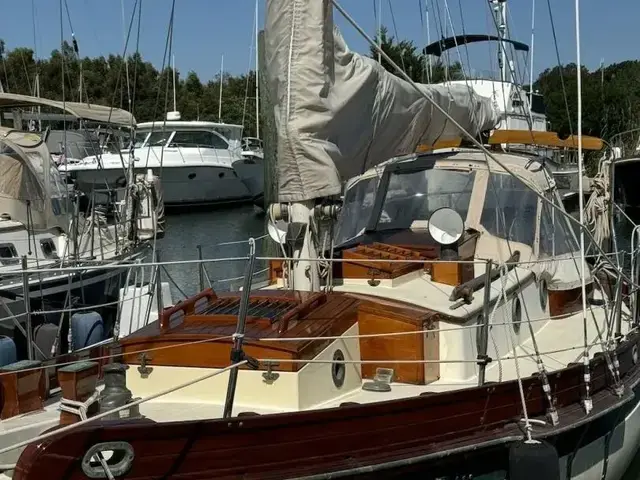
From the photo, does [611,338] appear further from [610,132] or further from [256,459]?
[610,132]

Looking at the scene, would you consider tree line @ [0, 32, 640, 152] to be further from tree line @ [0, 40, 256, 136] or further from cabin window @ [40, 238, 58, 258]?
cabin window @ [40, 238, 58, 258]

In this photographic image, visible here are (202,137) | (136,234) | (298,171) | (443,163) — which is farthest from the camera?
(202,137)

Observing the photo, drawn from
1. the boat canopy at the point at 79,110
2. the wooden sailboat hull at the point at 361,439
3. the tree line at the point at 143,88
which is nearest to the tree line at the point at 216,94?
the tree line at the point at 143,88

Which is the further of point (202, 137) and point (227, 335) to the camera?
point (202, 137)

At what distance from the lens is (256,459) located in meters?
4.40

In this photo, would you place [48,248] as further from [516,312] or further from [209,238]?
[209,238]

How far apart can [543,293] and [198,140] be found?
1214 inches

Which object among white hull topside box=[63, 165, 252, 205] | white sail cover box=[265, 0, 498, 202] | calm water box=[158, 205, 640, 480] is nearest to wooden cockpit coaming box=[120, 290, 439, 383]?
white sail cover box=[265, 0, 498, 202]

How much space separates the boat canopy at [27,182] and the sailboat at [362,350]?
8018 millimetres

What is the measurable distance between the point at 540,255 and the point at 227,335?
3802 millimetres

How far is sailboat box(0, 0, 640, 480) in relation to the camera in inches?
176

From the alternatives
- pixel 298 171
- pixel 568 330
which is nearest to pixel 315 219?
pixel 298 171

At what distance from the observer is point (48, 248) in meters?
13.6

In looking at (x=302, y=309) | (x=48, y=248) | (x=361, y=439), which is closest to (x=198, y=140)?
(x=48, y=248)
